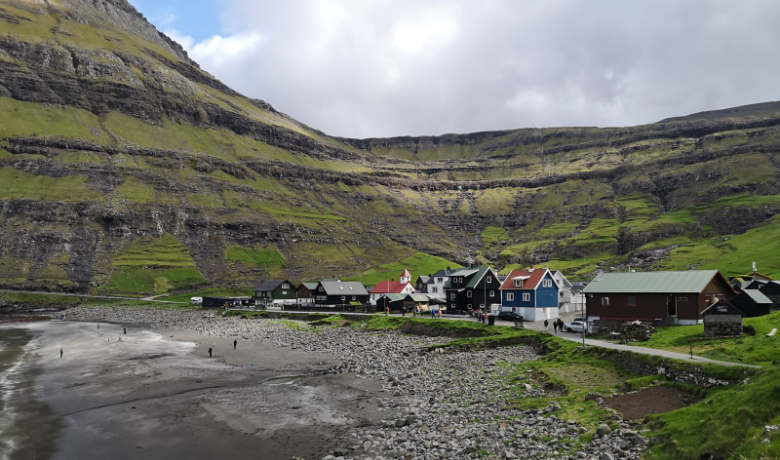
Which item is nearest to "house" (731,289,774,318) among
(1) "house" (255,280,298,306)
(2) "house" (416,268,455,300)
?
(2) "house" (416,268,455,300)

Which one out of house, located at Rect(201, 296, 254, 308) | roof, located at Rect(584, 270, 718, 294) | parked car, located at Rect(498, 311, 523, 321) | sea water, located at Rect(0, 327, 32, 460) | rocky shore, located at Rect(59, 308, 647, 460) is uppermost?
roof, located at Rect(584, 270, 718, 294)

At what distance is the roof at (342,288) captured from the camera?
128100mm

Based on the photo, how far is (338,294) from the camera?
127750 mm

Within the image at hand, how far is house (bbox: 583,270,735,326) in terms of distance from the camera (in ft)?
175

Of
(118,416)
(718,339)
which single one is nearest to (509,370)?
(718,339)

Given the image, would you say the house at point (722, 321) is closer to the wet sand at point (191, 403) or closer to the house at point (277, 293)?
the wet sand at point (191, 403)

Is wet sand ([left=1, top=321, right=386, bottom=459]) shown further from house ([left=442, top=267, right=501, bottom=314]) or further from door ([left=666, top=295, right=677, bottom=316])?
house ([left=442, top=267, right=501, bottom=314])

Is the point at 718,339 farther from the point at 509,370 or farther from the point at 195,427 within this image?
the point at 195,427

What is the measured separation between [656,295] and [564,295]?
33874mm

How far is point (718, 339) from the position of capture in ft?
128

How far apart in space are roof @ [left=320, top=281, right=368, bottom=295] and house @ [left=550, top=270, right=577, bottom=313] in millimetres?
56356

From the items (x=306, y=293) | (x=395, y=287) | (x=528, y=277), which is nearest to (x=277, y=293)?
(x=306, y=293)

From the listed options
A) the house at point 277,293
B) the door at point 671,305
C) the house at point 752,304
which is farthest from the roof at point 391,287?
the house at point 752,304

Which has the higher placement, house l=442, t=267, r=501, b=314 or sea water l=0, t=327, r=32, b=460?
house l=442, t=267, r=501, b=314
